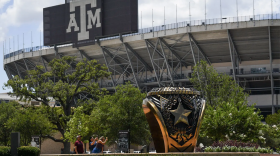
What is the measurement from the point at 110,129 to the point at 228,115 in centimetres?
1378

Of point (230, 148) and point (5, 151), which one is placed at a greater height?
point (5, 151)

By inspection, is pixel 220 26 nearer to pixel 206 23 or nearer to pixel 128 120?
pixel 206 23

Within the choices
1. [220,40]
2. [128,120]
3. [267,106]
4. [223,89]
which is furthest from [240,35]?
[128,120]

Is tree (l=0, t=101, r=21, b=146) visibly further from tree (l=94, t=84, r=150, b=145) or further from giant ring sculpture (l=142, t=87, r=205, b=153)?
giant ring sculpture (l=142, t=87, r=205, b=153)

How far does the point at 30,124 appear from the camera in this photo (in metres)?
40.1

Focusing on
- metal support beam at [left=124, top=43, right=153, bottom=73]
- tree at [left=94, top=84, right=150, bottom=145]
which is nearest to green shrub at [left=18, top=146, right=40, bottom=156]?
tree at [left=94, top=84, right=150, bottom=145]

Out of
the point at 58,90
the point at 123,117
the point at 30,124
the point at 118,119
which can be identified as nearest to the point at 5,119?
the point at 30,124

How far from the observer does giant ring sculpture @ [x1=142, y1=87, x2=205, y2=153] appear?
2147 cm

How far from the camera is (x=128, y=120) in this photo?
1517 inches

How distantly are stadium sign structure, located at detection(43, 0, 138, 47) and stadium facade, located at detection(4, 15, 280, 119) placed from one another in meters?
1.39

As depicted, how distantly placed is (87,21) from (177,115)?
48514mm

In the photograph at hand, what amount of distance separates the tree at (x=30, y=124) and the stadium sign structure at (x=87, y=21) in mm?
25953

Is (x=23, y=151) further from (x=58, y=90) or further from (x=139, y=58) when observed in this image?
(x=139, y=58)

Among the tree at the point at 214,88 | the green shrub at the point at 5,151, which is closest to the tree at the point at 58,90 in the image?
the tree at the point at 214,88
